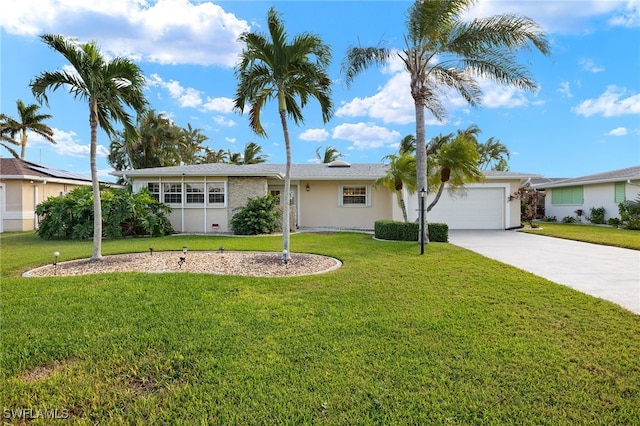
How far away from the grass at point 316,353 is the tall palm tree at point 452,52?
5.04 metres

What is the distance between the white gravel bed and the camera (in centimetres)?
666

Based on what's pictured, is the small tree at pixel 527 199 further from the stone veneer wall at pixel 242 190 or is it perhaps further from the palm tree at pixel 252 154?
the palm tree at pixel 252 154

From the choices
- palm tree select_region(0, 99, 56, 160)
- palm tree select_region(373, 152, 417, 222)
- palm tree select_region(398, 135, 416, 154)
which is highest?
palm tree select_region(0, 99, 56, 160)

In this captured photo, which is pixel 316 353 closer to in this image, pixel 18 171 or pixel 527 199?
pixel 527 199

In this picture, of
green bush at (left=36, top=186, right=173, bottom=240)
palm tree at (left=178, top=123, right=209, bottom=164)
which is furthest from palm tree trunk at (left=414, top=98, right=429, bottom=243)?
palm tree at (left=178, top=123, right=209, bottom=164)

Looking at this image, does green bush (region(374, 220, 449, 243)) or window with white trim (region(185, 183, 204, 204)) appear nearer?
green bush (region(374, 220, 449, 243))

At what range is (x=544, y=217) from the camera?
24203 millimetres

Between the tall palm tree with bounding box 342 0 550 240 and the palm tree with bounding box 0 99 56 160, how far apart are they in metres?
28.7

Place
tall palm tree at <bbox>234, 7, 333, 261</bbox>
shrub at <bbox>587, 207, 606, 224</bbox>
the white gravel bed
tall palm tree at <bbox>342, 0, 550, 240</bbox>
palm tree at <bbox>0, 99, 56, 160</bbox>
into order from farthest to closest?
1. palm tree at <bbox>0, 99, 56, 160</bbox>
2. shrub at <bbox>587, 207, 606, 224</bbox>
3. tall palm tree at <bbox>342, 0, 550, 240</bbox>
4. tall palm tree at <bbox>234, 7, 333, 261</bbox>
5. the white gravel bed

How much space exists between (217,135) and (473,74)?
2621 centimetres

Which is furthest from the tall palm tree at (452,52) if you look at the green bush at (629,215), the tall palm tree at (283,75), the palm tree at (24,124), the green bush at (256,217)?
the palm tree at (24,124)

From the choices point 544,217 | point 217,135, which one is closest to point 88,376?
point 544,217

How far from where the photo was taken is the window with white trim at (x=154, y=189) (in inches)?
586

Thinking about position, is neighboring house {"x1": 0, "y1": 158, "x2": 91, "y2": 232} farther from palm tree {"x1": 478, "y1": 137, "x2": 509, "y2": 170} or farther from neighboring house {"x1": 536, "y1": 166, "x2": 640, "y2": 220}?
palm tree {"x1": 478, "y1": 137, "x2": 509, "y2": 170}
